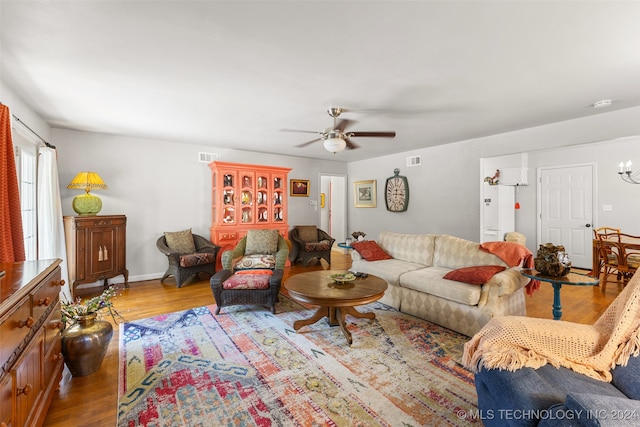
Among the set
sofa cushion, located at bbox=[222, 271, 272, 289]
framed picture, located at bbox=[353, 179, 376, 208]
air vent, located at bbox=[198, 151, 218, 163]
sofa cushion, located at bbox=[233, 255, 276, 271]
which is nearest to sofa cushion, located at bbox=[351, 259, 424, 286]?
sofa cushion, located at bbox=[233, 255, 276, 271]

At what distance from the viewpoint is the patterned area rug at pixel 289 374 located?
1.72 m

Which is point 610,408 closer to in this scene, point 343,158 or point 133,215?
point 133,215

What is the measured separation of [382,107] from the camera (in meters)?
3.23

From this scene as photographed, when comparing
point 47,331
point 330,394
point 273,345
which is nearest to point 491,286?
point 330,394

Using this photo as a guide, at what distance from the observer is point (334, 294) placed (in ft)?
8.38

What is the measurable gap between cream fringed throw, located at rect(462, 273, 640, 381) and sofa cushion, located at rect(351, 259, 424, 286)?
188 centimetres

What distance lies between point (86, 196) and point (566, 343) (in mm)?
5215

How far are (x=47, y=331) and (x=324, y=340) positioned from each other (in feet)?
6.35

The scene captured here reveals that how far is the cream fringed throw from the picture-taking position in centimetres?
132

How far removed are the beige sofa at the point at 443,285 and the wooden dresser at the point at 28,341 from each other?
297cm

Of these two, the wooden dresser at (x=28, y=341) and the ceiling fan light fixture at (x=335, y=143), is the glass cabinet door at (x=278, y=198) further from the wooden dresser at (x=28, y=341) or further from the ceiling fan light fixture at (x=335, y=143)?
the wooden dresser at (x=28, y=341)

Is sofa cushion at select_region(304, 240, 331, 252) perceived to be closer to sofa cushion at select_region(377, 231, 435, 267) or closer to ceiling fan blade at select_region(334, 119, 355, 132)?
sofa cushion at select_region(377, 231, 435, 267)

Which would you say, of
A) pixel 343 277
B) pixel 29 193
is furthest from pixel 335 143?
pixel 29 193

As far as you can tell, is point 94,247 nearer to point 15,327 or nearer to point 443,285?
point 15,327
